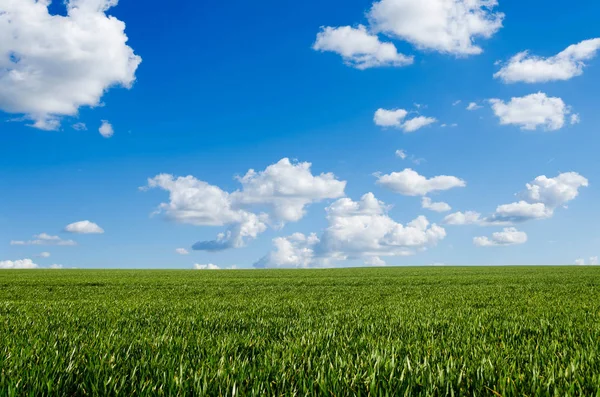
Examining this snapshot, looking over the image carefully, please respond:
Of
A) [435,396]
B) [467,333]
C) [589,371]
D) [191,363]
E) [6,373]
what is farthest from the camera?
[467,333]

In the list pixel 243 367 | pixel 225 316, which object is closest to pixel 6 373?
pixel 243 367

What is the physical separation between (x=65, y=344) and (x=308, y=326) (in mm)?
4084

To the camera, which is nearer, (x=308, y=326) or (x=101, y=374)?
(x=101, y=374)

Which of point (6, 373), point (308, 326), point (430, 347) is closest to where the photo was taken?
point (6, 373)

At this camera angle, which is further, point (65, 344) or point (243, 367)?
point (65, 344)

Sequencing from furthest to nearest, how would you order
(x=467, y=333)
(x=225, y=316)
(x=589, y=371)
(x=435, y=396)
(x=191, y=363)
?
(x=225, y=316)
(x=467, y=333)
(x=191, y=363)
(x=589, y=371)
(x=435, y=396)

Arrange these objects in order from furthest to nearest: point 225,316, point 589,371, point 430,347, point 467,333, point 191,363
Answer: point 225,316
point 467,333
point 430,347
point 191,363
point 589,371

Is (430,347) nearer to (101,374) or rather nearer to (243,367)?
(243,367)

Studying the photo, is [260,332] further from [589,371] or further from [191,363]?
[589,371]

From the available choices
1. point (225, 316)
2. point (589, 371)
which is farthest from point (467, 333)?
point (225, 316)

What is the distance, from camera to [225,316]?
9.62 meters

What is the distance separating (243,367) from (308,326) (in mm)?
3922

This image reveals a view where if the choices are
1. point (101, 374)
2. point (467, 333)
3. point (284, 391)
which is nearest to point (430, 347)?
point (467, 333)

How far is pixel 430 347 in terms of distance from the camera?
5.67 m
